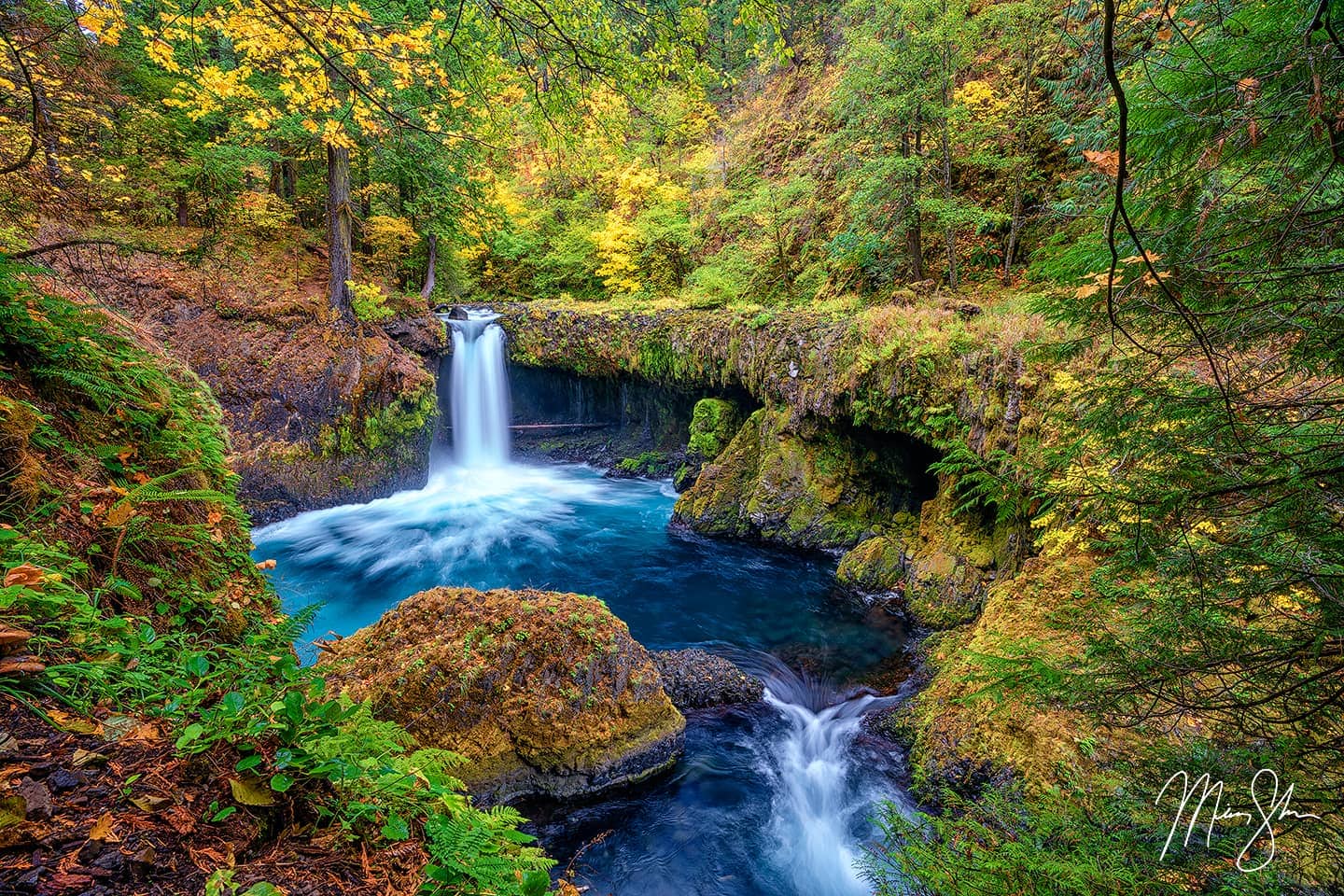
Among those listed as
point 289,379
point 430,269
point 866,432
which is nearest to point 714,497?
point 866,432

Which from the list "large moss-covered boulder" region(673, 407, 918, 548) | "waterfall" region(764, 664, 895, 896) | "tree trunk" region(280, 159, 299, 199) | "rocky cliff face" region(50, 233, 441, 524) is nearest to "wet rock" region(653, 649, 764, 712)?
"waterfall" region(764, 664, 895, 896)

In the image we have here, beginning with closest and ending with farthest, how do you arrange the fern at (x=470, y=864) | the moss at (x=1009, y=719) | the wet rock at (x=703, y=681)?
the fern at (x=470, y=864), the moss at (x=1009, y=719), the wet rock at (x=703, y=681)

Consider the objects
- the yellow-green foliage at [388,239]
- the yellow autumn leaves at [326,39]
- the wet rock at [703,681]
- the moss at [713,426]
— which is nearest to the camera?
the yellow autumn leaves at [326,39]

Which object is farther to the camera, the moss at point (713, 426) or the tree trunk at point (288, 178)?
the tree trunk at point (288, 178)

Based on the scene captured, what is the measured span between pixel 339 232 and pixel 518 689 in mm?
11987

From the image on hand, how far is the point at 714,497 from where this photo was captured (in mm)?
11359

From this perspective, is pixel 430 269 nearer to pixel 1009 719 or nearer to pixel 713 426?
pixel 713 426

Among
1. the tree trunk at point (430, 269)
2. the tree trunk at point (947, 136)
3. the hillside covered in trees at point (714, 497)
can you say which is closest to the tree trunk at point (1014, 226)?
the hillside covered in trees at point (714, 497)

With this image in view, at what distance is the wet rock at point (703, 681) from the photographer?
6.33 meters

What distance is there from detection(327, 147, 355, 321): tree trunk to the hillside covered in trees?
102 mm

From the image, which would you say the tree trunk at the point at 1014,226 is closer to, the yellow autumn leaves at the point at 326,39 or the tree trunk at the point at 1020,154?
the tree trunk at the point at 1020,154

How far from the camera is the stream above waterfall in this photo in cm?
480

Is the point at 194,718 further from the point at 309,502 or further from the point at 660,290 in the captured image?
the point at 660,290
